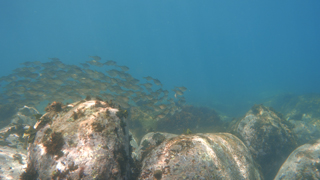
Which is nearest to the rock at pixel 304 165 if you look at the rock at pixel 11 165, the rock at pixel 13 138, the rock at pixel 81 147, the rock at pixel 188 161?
the rock at pixel 188 161

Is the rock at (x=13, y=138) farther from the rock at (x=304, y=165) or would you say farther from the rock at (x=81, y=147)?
the rock at (x=304, y=165)

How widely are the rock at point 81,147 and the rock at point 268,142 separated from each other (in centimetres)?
619

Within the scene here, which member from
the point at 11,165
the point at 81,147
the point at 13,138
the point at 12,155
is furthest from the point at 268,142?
the point at 13,138

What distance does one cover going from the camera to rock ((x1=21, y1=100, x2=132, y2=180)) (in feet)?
7.20

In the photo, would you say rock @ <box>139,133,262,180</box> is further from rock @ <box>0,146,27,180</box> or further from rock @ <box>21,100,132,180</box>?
rock @ <box>0,146,27,180</box>

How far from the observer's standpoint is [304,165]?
513 centimetres

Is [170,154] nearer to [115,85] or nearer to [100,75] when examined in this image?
[115,85]

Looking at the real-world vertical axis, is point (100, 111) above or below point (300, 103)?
below

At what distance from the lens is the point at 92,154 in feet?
7.45

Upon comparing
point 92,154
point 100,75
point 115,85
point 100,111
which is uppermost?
point 100,75

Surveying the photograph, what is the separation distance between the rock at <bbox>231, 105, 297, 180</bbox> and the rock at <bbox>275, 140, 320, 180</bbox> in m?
0.70

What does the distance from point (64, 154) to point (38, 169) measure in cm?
56

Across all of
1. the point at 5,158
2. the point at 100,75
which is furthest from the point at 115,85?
the point at 5,158

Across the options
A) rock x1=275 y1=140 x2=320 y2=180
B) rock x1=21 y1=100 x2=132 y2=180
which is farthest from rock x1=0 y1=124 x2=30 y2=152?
rock x1=275 y1=140 x2=320 y2=180
